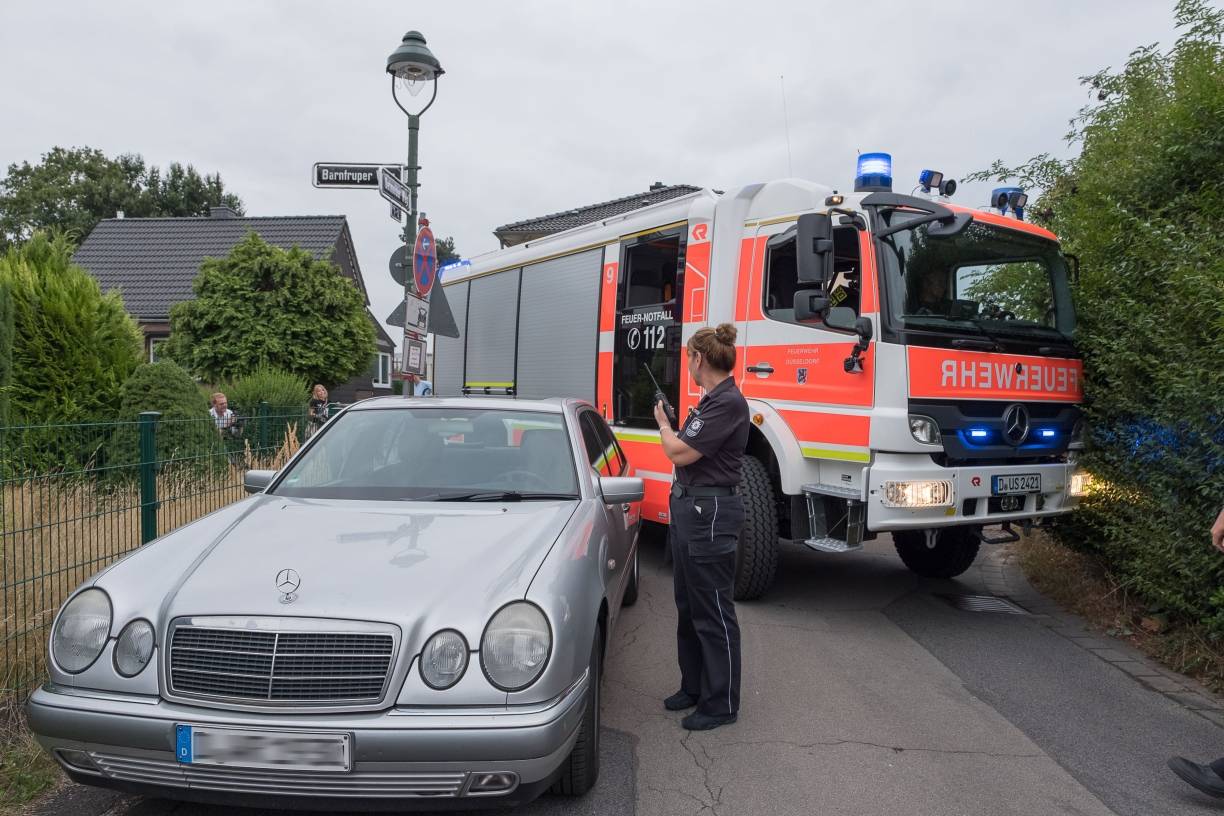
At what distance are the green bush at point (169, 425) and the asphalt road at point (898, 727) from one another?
221cm

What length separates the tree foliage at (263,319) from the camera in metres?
17.1

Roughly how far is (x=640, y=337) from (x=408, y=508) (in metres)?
4.18

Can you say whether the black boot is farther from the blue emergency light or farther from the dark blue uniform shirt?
the blue emergency light

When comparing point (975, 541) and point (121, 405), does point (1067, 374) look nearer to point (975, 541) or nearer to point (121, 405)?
point (975, 541)

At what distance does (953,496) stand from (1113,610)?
161 centimetres

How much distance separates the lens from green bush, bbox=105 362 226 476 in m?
5.00

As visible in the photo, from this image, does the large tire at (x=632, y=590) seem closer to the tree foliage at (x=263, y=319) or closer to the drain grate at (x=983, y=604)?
the drain grate at (x=983, y=604)

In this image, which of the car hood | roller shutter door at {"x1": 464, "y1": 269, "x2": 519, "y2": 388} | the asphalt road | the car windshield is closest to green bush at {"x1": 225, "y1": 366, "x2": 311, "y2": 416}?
roller shutter door at {"x1": 464, "y1": 269, "x2": 519, "y2": 388}

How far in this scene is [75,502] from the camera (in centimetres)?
448

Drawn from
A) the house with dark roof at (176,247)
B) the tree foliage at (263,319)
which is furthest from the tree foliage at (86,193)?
the tree foliage at (263,319)

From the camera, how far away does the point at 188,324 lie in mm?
17406

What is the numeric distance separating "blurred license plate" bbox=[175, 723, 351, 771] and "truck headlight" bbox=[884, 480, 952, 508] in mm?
3794

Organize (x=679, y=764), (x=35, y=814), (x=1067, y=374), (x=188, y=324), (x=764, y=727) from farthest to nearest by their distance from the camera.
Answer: (x=188, y=324)
(x=1067, y=374)
(x=764, y=727)
(x=679, y=764)
(x=35, y=814)

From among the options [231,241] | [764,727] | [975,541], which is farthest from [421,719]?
[231,241]
